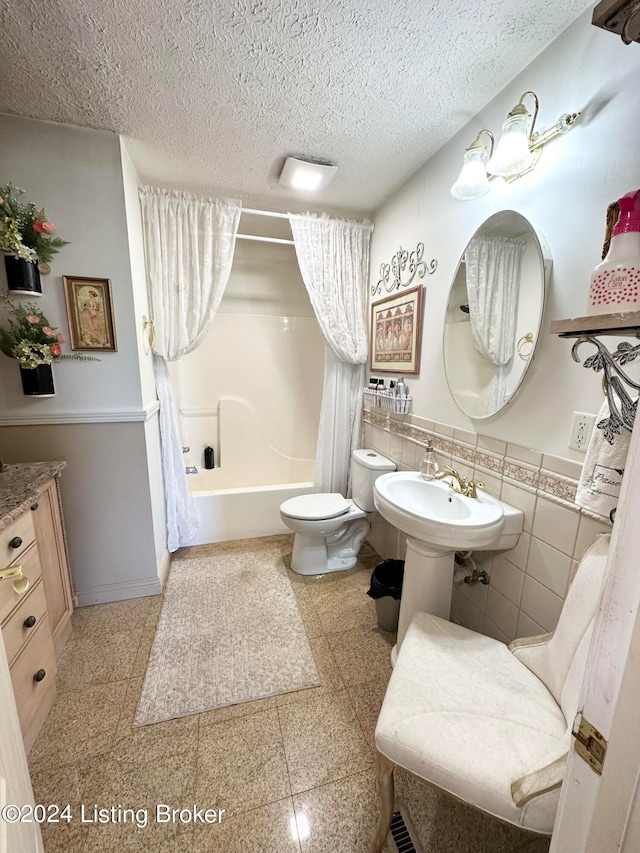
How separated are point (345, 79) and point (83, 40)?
0.89m

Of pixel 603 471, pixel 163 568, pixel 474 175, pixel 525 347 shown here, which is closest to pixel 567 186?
pixel 474 175

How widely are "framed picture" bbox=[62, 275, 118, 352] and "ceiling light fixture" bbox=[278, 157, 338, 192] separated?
3.62ft

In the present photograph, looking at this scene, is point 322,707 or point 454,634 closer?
point 454,634

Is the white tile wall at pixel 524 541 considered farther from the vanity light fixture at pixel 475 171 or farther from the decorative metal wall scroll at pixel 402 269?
the vanity light fixture at pixel 475 171

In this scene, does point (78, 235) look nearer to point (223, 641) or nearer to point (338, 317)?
point (338, 317)

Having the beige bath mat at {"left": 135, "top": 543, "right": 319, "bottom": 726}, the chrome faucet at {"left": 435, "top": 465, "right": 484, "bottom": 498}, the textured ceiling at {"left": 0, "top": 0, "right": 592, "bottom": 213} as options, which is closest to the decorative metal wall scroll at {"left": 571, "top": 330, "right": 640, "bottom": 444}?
the chrome faucet at {"left": 435, "top": 465, "right": 484, "bottom": 498}

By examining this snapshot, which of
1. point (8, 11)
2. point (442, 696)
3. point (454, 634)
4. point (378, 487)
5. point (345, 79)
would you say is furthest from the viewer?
point (378, 487)

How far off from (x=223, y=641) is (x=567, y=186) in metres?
2.30

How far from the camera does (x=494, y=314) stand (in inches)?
54.4

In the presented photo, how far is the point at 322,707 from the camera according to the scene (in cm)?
134

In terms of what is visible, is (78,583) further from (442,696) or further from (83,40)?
(83,40)

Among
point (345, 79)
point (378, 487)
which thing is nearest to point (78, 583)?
point (378, 487)

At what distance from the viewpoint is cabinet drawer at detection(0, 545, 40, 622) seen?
106 cm

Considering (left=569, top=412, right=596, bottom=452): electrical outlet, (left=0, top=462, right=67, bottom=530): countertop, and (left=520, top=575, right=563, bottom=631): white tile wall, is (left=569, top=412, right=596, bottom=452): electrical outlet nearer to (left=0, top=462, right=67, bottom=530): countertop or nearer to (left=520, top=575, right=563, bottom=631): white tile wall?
(left=520, top=575, right=563, bottom=631): white tile wall
